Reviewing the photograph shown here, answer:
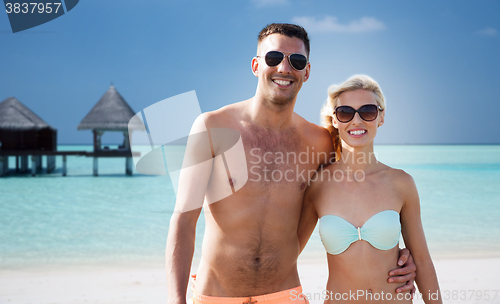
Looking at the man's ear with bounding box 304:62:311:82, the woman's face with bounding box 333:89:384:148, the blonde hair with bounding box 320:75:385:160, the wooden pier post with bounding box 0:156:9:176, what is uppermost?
the wooden pier post with bounding box 0:156:9:176

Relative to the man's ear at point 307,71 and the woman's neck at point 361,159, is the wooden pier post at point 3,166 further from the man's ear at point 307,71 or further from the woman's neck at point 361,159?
the woman's neck at point 361,159

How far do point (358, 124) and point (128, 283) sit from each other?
586cm

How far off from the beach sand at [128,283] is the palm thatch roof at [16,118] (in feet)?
75.5

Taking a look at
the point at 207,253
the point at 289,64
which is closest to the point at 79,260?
the point at 207,253

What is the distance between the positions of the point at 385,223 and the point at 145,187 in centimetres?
2538

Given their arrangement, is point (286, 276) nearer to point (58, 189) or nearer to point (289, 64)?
point (289, 64)

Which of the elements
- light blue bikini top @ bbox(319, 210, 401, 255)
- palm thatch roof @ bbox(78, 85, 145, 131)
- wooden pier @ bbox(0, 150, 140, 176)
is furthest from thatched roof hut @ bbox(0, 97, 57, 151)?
light blue bikini top @ bbox(319, 210, 401, 255)

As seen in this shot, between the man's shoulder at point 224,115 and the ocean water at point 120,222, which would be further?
the ocean water at point 120,222

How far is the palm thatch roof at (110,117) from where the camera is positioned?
26.7 m

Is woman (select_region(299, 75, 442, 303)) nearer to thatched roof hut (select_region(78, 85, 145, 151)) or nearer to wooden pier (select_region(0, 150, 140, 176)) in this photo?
thatched roof hut (select_region(78, 85, 145, 151))

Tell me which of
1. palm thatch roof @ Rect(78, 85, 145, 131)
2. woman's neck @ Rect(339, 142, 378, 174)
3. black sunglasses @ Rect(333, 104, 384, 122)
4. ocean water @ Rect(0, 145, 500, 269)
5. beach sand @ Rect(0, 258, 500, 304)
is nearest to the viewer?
black sunglasses @ Rect(333, 104, 384, 122)

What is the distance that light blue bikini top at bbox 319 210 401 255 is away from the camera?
2.41m

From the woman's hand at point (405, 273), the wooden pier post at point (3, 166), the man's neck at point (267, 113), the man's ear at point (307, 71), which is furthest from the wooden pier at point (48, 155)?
the woman's hand at point (405, 273)

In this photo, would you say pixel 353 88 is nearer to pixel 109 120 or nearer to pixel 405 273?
pixel 405 273
